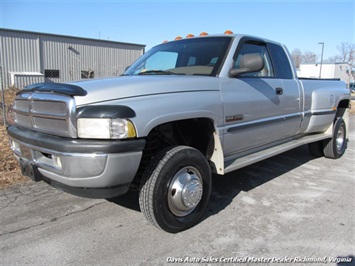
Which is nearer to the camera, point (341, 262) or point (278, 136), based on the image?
point (341, 262)

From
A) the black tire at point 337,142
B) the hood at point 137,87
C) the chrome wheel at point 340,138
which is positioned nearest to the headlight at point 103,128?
the hood at point 137,87

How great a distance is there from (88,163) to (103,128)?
0.99 feet

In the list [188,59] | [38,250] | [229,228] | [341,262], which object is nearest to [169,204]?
[229,228]

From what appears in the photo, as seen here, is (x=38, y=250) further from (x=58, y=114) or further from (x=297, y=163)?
(x=297, y=163)

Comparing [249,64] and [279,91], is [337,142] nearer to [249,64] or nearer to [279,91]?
[279,91]

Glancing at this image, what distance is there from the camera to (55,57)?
2530 cm

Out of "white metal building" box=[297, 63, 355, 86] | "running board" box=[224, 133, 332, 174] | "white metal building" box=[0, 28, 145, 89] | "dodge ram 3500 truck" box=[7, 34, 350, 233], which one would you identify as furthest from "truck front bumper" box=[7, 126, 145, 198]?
"white metal building" box=[297, 63, 355, 86]

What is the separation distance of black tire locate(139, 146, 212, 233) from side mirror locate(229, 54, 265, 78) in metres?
1.09

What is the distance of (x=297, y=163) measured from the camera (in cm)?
591

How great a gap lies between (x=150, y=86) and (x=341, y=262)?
2255 mm

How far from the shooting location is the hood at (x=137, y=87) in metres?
2.63

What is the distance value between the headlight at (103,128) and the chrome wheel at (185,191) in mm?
771

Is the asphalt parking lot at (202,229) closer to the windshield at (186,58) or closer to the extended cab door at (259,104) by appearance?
the extended cab door at (259,104)

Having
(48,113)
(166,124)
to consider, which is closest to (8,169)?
(48,113)
